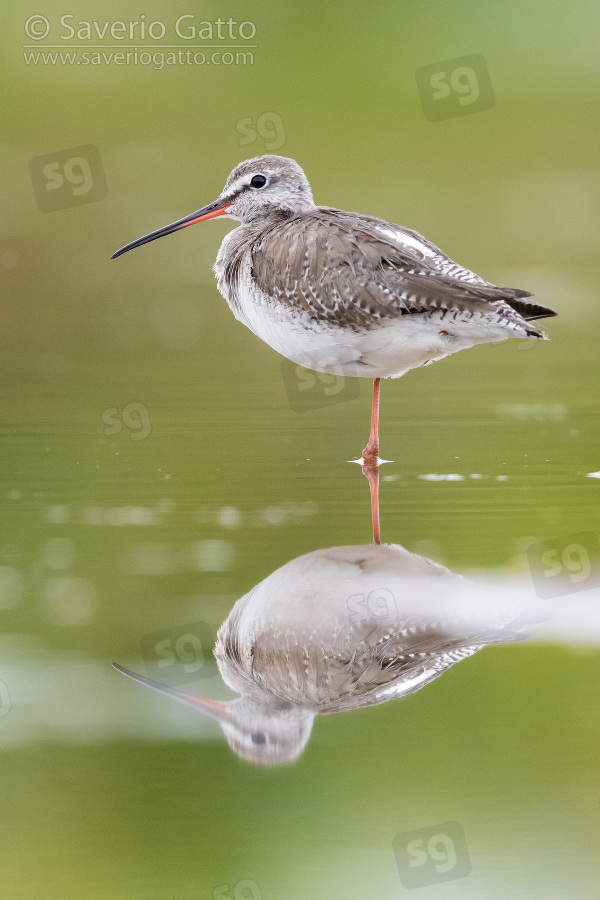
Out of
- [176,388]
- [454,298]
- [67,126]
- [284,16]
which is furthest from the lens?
[284,16]

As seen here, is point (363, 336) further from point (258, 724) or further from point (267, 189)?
point (258, 724)

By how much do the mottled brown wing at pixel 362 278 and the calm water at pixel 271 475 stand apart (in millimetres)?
860

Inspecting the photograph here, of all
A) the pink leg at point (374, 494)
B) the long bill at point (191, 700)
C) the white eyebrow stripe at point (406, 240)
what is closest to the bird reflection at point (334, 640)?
the long bill at point (191, 700)

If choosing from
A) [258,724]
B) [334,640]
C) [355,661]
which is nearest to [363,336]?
[334,640]

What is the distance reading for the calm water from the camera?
3.06 meters

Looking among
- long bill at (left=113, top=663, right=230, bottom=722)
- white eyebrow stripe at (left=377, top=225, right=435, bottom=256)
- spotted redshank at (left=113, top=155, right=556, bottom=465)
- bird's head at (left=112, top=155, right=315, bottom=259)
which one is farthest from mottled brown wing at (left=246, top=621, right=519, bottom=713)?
bird's head at (left=112, top=155, right=315, bottom=259)

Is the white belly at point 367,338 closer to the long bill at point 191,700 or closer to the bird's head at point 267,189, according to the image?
the bird's head at point 267,189

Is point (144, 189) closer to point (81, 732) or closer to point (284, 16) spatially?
point (284, 16)

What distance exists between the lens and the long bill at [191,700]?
12.1ft

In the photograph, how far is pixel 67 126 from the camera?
1568cm

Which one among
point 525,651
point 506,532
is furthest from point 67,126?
point 525,651

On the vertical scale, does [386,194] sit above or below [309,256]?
above

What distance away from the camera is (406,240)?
672 centimetres

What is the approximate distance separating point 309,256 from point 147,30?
10618 millimetres
